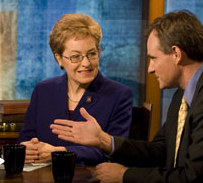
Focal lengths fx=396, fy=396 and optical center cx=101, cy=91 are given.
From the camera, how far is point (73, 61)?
7.66ft

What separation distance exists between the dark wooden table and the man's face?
559 millimetres

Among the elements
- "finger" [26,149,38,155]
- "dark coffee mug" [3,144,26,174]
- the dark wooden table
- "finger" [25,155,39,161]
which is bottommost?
"finger" [25,155,39,161]

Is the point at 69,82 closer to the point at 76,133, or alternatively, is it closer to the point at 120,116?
the point at 120,116

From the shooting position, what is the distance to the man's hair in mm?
1786

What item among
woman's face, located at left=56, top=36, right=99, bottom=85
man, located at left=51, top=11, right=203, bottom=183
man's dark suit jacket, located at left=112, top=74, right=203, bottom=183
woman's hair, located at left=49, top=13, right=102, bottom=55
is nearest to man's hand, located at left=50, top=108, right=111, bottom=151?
man, located at left=51, top=11, right=203, bottom=183

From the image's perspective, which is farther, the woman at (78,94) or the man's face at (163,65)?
the woman at (78,94)

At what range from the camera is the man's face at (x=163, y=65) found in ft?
5.98

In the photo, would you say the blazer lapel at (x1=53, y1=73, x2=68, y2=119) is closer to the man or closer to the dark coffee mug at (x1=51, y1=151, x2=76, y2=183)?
the man

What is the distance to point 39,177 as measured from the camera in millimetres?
1569

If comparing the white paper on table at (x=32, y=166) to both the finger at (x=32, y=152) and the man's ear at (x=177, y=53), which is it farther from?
the man's ear at (x=177, y=53)

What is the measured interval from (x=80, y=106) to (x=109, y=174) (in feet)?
2.60

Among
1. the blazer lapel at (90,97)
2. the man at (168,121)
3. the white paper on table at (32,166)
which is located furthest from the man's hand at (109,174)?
the blazer lapel at (90,97)

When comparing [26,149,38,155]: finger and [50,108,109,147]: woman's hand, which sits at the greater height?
[50,108,109,147]: woman's hand

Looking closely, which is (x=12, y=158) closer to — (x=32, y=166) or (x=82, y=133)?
(x=32, y=166)
